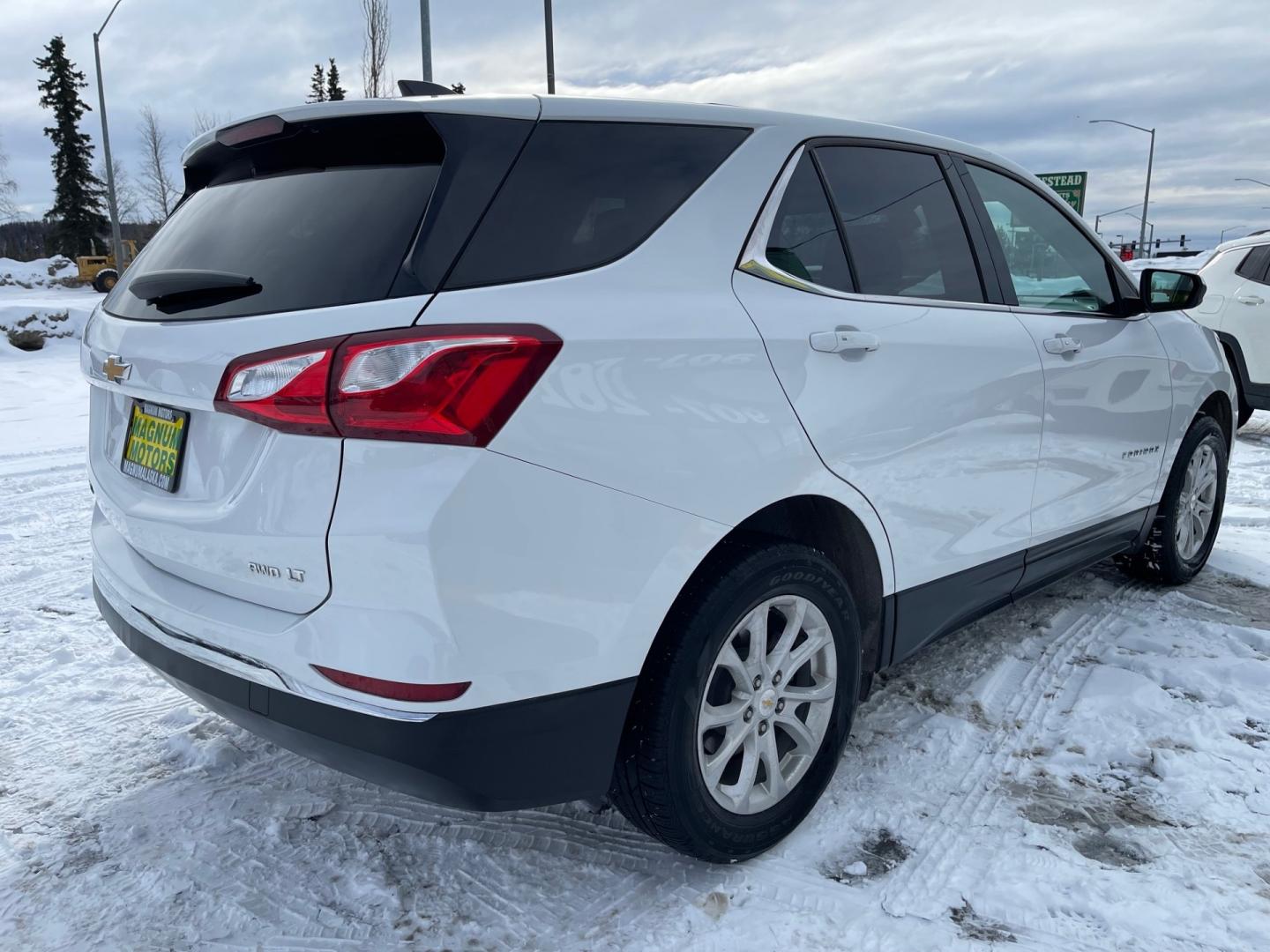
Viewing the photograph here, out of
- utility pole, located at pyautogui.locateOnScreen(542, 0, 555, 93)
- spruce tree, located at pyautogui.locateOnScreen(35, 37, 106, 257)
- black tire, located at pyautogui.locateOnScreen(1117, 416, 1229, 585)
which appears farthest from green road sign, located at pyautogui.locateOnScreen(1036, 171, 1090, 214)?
spruce tree, located at pyautogui.locateOnScreen(35, 37, 106, 257)

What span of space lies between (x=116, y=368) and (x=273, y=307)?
606 millimetres

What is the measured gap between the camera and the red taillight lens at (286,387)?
69.1 inches

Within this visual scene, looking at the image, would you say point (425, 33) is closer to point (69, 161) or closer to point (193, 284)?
point (193, 284)

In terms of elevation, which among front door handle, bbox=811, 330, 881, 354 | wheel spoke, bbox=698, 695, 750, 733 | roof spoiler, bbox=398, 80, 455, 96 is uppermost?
roof spoiler, bbox=398, 80, 455, 96

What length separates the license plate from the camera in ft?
6.81

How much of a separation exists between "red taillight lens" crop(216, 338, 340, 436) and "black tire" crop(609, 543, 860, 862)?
0.86 meters

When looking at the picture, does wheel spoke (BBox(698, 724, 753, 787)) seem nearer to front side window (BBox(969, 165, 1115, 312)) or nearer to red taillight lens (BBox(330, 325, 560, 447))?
red taillight lens (BBox(330, 325, 560, 447))

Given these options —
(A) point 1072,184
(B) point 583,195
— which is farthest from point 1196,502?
(A) point 1072,184

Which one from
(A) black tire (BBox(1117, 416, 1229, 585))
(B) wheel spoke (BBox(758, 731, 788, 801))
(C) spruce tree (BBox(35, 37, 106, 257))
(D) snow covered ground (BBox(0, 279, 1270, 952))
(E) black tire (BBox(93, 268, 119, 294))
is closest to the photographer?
(D) snow covered ground (BBox(0, 279, 1270, 952))

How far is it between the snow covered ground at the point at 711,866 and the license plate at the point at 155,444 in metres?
0.99

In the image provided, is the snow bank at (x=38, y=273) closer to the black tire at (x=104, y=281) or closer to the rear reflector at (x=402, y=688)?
the black tire at (x=104, y=281)

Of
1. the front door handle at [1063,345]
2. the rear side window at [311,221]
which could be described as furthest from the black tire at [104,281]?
the front door handle at [1063,345]

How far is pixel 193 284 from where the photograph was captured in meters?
2.07

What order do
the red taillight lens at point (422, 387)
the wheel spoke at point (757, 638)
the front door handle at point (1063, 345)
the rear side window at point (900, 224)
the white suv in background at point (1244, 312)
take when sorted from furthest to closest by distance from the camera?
the white suv in background at point (1244, 312)
the front door handle at point (1063, 345)
the rear side window at point (900, 224)
the wheel spoke at point (757, 638)
the red taillight lens at point (422, 387)
